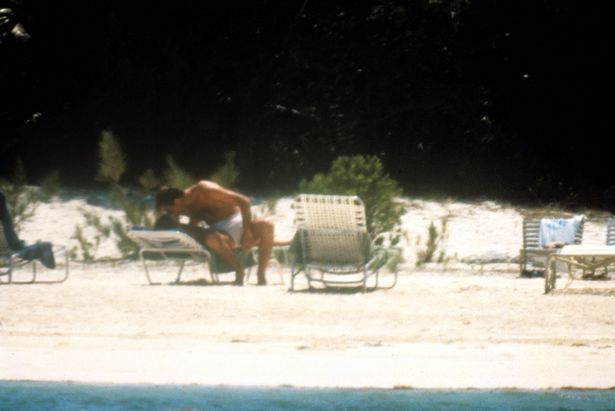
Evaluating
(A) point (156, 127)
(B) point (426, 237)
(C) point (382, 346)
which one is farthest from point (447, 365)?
(A) point (156, 127)

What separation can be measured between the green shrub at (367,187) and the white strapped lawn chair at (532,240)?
53.2 inches

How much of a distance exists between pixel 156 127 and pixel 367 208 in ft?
17.2

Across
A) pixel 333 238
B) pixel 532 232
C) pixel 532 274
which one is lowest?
pixel 532 274

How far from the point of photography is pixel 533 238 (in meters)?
14.5

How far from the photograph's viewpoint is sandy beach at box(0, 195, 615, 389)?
758 centimetres

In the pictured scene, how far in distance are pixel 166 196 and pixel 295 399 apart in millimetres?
4710

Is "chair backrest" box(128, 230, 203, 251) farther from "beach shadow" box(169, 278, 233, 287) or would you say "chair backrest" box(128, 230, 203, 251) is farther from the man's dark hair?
"beach shadow" box(169, 278, 233, 287)

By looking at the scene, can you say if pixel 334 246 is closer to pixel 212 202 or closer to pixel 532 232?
pixel 212 202

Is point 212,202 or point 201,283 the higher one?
point 212,202

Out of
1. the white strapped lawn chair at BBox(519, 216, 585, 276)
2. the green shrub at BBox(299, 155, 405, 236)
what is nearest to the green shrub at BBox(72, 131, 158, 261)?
the green shrub at BBox(299, 155, 405, 236)

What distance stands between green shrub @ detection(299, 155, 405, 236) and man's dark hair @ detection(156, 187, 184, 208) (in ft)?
7.87

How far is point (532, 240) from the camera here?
1448 centimetres

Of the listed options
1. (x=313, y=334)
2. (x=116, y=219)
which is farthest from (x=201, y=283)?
(x=116, y=219)

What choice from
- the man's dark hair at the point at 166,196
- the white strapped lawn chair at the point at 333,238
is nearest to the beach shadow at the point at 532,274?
the white strapped lawn chair at the point at 333,238
